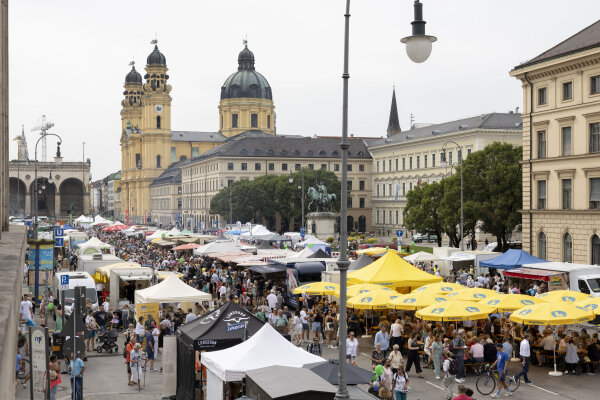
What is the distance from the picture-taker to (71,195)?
607ft

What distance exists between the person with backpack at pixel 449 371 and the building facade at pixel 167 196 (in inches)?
4804

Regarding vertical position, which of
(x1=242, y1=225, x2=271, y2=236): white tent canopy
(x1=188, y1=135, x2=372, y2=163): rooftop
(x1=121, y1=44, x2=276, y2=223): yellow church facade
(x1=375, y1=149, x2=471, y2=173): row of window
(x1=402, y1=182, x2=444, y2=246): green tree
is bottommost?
(x1=242, y1=225, x2=271, y2=236): white tent canopy

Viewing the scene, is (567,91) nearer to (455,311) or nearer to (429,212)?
(429,212)

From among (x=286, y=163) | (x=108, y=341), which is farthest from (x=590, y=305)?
(x=286, y=163)

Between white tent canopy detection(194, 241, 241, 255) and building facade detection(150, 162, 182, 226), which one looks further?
building facade detection(150, 162, 182, 226)

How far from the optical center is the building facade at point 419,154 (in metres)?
81.8

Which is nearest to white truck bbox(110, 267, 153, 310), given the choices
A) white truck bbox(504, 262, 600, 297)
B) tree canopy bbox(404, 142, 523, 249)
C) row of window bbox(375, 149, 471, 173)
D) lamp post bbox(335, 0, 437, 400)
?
white truck bbox(504, 262, 600, 297)

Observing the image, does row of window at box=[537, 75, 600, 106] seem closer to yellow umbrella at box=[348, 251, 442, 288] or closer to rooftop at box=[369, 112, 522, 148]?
yellow umbrella at box=[348, 251, 442, 288]

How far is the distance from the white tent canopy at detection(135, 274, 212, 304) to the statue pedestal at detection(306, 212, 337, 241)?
46961 mm

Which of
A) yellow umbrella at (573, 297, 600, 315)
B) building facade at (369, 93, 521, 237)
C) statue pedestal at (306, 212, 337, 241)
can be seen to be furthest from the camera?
building facade at (369, 93, 521, 237)

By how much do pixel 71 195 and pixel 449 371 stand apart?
178 meters

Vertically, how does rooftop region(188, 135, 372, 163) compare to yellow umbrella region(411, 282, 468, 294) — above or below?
above

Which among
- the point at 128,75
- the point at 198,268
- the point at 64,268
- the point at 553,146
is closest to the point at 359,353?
the point at 198,268

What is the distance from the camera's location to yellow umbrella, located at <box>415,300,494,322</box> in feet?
68.5
